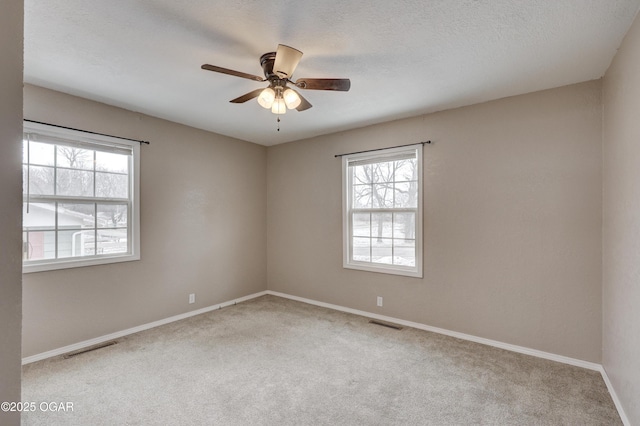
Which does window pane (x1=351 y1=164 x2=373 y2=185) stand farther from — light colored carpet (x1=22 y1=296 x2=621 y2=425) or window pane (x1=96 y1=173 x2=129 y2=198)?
window pane (x1=96 y1=173 x2=129 y2=198)

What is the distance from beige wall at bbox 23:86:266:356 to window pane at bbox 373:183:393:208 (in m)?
2.03

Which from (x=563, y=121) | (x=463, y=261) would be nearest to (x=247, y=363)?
(x=463, y=261)

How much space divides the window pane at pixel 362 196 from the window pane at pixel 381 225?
189mm

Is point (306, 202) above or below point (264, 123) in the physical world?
below

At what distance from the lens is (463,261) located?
349 cm

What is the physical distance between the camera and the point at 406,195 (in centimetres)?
400

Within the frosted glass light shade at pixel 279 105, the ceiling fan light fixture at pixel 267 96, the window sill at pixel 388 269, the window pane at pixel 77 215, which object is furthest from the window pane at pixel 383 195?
the window pane at pixel 77 215

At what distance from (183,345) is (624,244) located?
387 cm

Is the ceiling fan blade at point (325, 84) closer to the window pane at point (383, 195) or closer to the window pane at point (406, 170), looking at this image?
the window pane at point (406, 170)

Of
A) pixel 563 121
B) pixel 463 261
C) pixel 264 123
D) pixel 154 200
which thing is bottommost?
pixel 463 261

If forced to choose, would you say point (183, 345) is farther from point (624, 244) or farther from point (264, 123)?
point (624, 244)

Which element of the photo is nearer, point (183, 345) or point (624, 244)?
point (624, 244)

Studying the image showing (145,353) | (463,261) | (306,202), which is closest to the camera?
(145,353)

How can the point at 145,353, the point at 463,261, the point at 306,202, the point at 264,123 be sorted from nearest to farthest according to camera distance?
the point at 145,353
the point at 463,261
the point at 264,123
the point at 306,202
